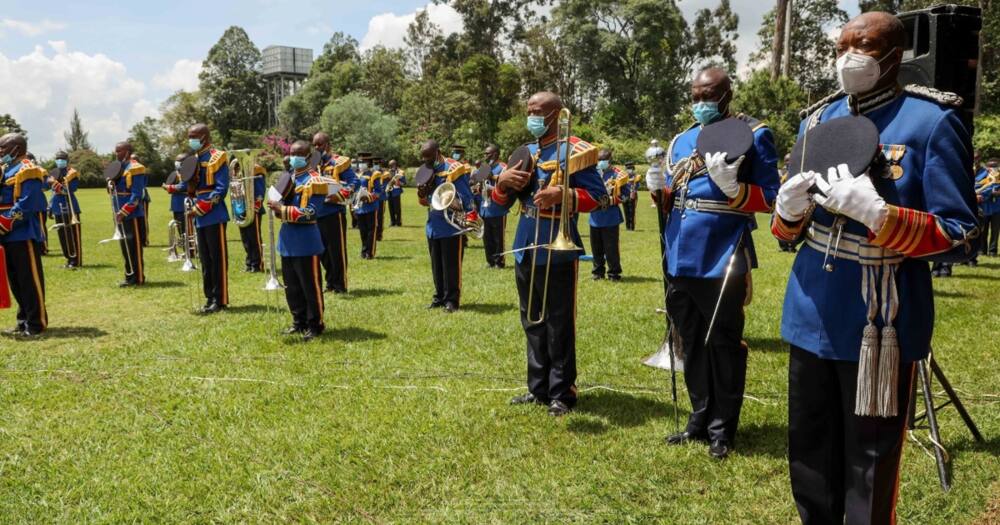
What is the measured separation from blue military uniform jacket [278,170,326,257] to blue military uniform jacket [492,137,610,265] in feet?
10.6

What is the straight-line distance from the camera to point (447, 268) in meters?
10.2

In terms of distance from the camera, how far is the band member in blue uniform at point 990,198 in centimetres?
1510

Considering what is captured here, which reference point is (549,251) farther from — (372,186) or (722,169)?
(372,186)

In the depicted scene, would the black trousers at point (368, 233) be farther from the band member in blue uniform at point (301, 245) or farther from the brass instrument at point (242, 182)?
Result: the band member in blue uniform at point (301, 245)

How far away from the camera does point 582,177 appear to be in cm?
566

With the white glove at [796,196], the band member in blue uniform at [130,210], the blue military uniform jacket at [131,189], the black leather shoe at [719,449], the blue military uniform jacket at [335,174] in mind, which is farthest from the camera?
the band member in blue uniform at [130,210]

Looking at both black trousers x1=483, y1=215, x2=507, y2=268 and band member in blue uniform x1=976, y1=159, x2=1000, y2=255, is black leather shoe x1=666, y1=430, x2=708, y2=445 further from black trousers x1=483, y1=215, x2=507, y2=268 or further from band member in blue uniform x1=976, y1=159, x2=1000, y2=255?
band member in blue uniform x1=976, y1=159, x2=1000, y2=255

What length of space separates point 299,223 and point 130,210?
5.65m

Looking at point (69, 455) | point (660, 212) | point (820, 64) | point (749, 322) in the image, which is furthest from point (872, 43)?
point (820, 64)

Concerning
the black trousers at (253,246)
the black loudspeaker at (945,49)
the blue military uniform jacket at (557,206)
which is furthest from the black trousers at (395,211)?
the black loudspeaker at (945,49)

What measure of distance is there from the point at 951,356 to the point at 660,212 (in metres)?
3.87

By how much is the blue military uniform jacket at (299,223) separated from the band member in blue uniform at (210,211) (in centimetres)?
217

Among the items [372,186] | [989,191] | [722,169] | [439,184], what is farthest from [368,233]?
[722,169]

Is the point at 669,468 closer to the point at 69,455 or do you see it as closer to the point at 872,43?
the point at 872,43
